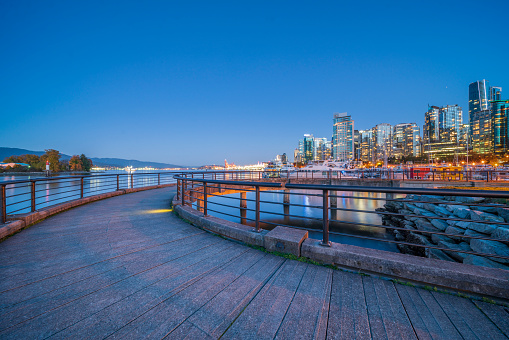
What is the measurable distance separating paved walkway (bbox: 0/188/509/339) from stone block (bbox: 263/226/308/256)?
23 centimetres

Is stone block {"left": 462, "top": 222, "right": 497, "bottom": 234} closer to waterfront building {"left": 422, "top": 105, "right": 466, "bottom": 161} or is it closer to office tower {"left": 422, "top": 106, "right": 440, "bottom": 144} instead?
waterfront building {"left": 422, "top": 105, "right": 466, "bottom": 161}

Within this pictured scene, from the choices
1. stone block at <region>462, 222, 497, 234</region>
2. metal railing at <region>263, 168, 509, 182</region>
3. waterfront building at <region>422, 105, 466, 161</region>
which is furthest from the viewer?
waterfront building at <region>422, 105, 466, 161</region>

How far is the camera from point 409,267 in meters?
2.54

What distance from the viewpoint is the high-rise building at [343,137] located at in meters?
174

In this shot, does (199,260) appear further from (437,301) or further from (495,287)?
(495,287)

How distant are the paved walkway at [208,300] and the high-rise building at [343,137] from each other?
184 m

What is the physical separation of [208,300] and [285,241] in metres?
1.56

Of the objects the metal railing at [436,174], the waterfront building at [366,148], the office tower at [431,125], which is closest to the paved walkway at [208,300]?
the metal railing at [436,174]

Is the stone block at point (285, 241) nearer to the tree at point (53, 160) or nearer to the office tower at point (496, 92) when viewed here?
the tree at point (53, 160)

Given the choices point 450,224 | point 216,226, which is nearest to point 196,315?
point 216,226

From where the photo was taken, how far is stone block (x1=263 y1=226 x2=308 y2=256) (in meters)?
3.27

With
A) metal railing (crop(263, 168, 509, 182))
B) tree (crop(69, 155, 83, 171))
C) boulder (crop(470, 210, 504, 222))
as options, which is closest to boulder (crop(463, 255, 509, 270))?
boulder (crop(470, 210, 504, 222))

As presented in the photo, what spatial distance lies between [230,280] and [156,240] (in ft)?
7.38

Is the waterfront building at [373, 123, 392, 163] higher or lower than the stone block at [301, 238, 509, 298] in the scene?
higher
